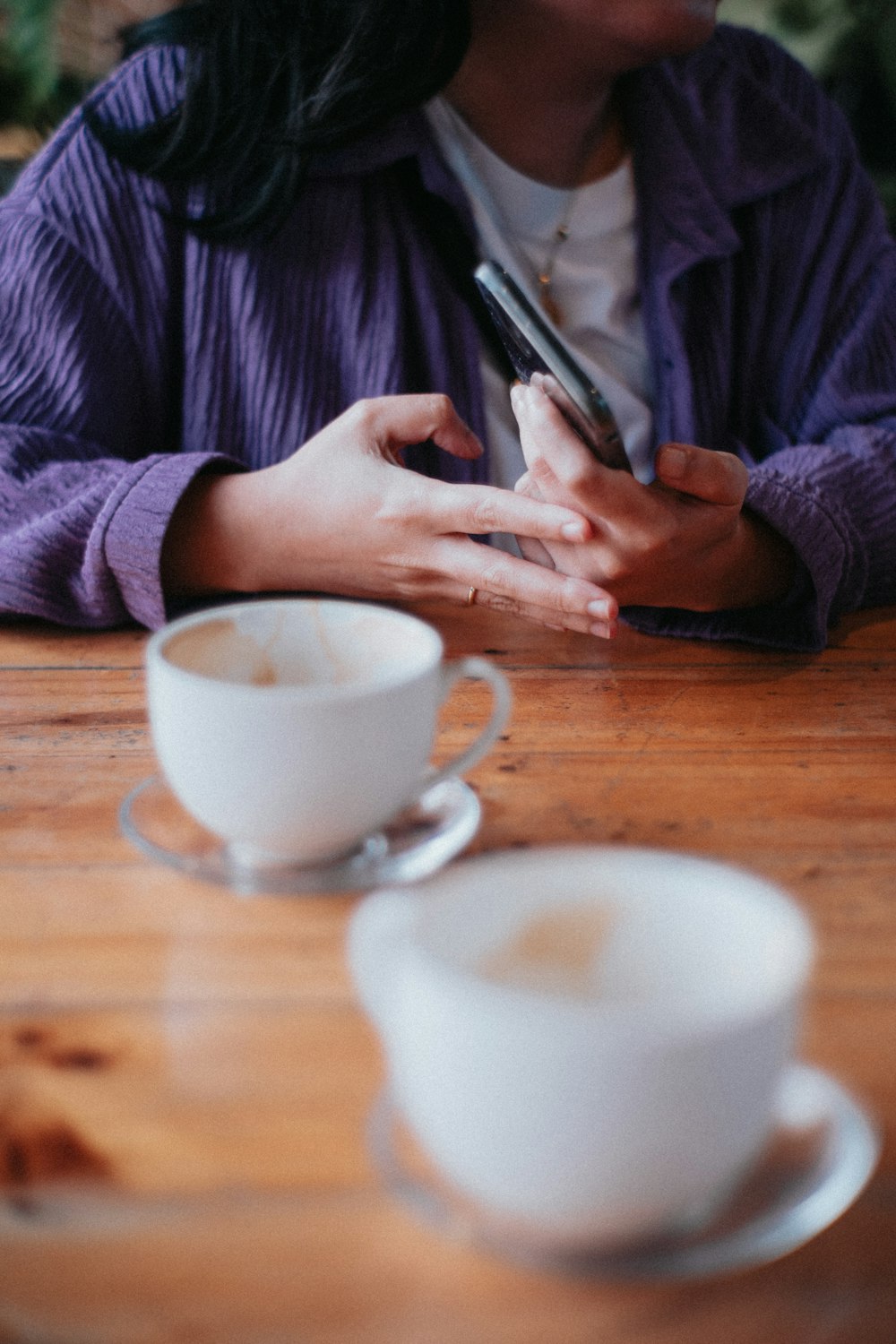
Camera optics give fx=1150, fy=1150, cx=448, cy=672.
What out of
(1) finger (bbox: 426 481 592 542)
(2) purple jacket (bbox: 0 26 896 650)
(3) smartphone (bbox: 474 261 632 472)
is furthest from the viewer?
(2) purple jacket (bbox: 0 26 896 650)

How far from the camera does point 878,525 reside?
0.93 meters

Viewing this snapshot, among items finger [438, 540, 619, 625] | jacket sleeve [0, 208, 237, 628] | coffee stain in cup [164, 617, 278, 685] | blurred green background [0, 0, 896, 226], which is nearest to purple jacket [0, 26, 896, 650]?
jacket sleeve [0, 208, 237, 628]

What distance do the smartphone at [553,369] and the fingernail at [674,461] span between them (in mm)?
32

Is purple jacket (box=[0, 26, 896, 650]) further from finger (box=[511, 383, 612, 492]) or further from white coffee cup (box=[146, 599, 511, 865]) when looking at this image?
white coffee cup (box=[146, 599, 511, 865])

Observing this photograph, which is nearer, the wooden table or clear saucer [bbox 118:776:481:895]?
the wooden table

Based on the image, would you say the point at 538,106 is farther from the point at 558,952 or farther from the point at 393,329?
the point at 558,952

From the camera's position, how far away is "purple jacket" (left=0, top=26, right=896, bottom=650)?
0.85 m

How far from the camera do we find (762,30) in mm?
2088

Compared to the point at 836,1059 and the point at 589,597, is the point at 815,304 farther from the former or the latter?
the point at 836,1059

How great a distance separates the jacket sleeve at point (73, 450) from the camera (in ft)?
2.64

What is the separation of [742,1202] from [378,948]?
0.36 ft

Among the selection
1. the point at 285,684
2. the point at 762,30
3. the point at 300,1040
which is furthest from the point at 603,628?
the point at 762,30

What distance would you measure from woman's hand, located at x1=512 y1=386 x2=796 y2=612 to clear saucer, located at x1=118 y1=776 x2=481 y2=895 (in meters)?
0.26

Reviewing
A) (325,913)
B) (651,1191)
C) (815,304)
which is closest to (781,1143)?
(651,1191)
